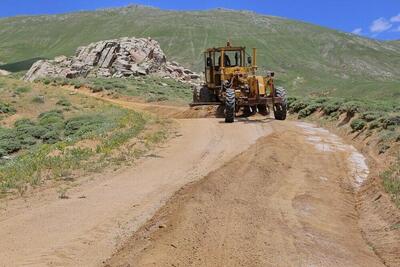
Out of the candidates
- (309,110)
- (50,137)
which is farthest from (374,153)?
(50,137)

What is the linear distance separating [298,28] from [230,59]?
428 ft

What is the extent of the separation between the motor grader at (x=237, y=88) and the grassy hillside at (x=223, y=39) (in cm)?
6442

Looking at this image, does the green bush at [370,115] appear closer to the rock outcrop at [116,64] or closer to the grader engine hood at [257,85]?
the grader engine hood at [257,85]

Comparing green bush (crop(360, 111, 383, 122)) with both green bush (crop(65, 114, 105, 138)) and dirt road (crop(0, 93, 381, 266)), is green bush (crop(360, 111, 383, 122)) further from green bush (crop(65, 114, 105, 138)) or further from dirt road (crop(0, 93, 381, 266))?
green bush (crop(65, 114, 105, 138))

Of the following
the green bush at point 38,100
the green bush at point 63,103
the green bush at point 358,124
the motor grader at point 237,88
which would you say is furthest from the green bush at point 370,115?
the green bush at point 38,100

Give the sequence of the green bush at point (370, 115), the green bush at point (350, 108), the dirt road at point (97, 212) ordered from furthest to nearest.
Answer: the green bush at point (350, 108)
the green bush at point (370, 115)
the dirt road at point (97, 212)

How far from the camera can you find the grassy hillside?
362ft

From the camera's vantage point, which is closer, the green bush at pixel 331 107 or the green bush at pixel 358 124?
the green bush at pixel 358 124

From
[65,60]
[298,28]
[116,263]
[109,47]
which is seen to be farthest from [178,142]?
[298,28]

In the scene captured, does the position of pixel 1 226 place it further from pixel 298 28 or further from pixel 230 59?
pixel 298 28

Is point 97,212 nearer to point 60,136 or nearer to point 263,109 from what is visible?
point 60,136

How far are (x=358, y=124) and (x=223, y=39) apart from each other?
11094 cm

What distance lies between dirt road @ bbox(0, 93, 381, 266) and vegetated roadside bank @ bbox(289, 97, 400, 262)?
264 millimetres

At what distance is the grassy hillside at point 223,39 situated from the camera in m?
110
